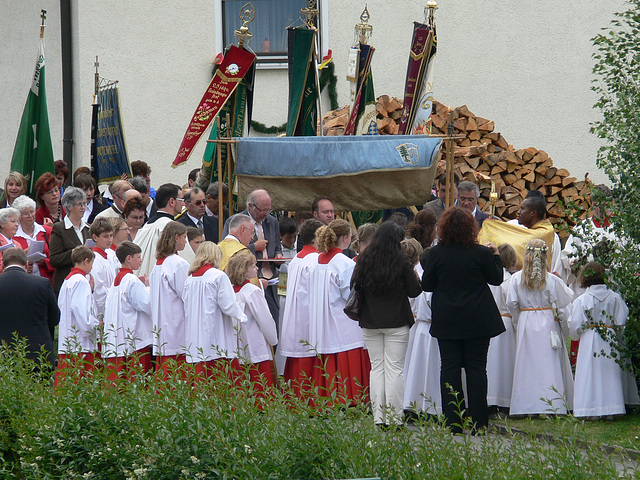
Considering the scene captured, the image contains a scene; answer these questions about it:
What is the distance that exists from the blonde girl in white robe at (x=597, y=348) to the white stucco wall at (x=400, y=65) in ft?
26.2

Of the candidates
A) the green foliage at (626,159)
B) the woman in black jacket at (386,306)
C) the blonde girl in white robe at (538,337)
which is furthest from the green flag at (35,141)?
the green foliage at (626,159)

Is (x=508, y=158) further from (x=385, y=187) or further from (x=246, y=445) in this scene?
(x=246, y=445)

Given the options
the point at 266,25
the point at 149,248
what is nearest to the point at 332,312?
the point at 149,248

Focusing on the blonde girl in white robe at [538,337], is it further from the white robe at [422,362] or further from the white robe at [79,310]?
the white robe at [79,310]

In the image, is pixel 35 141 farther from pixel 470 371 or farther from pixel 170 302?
pixel 470 371

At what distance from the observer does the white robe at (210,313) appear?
27.3 feet

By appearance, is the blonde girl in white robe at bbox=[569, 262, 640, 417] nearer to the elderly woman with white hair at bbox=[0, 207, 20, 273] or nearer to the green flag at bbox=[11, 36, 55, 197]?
the elderly woman with white hair at bbox=[0, 207, 20, 273]

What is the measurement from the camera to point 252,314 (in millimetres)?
8680

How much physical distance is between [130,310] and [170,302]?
0.44 meters

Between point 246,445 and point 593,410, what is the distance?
4479mm

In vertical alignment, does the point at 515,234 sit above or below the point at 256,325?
above

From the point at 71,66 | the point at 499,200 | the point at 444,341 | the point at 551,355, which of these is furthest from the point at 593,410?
the point at 71,66

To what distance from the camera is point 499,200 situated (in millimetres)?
14211

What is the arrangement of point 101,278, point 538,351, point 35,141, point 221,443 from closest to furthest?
point 221,443
point 538,351
point 101,278
point 35,141
